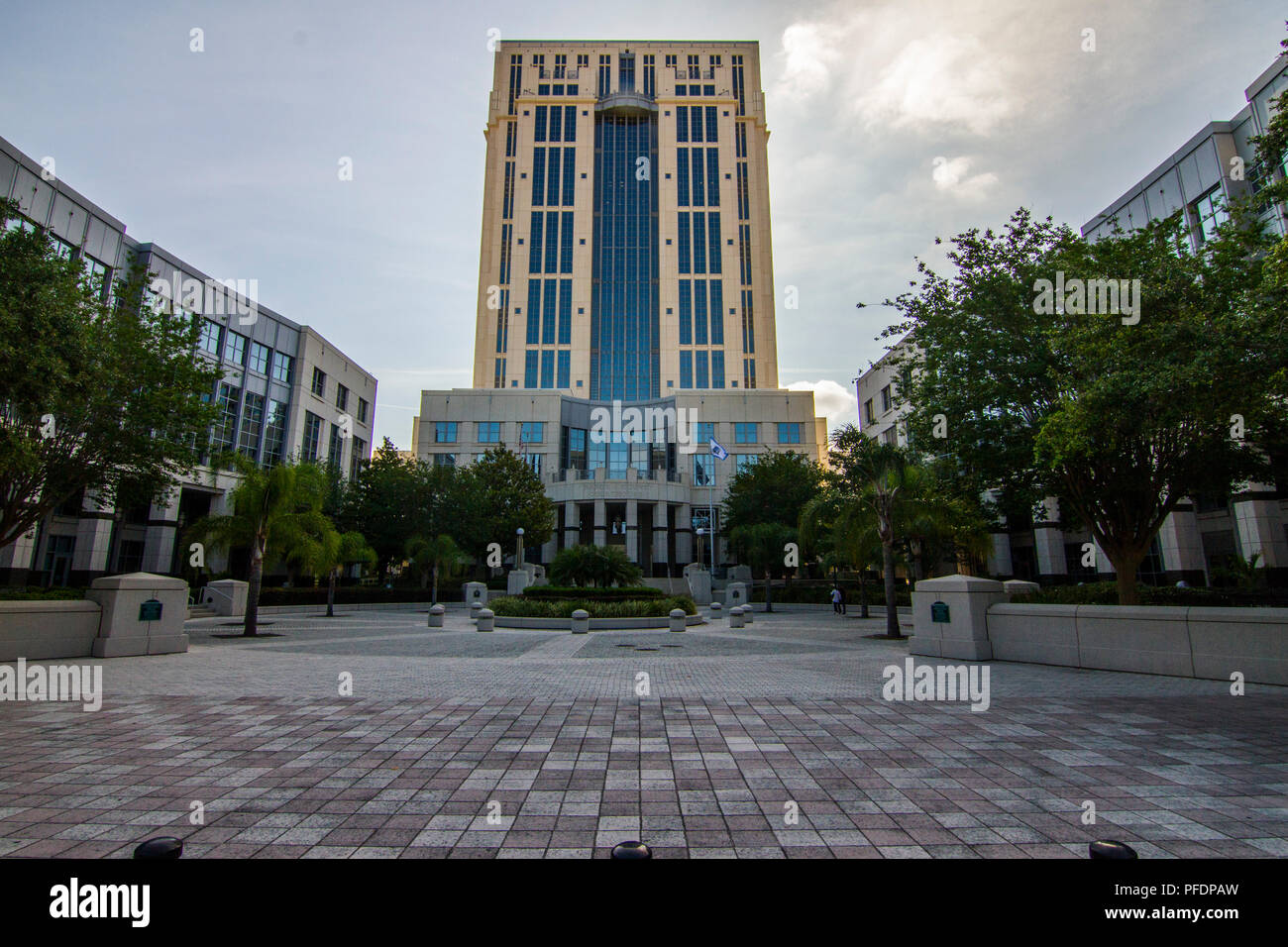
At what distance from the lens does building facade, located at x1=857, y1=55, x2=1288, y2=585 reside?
1096 inches

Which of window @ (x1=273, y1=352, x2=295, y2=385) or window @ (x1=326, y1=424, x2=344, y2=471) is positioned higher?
window @ (x1=273, y1=352, x2=295, y2=385)

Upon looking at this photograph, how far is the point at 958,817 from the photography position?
436 centimetres

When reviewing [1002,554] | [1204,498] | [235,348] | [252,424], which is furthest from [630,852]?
[235,348]

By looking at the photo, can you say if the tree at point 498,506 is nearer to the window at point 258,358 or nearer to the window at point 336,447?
the window at point 336,447

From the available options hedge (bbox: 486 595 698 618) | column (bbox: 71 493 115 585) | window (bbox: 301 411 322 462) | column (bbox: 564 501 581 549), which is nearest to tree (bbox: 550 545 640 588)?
hedge (bbox: 486 595 698 618)

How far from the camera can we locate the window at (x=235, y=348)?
42.5 meters

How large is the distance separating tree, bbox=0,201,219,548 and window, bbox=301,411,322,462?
29496mm

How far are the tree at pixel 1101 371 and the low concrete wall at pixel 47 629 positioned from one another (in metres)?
21.2

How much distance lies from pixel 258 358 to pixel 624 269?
→ 166ft

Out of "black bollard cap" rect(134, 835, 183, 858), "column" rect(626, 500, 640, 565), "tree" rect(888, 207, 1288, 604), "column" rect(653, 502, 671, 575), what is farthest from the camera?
"column" rect(653, 502, 671, 575)

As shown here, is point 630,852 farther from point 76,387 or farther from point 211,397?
point 211,397

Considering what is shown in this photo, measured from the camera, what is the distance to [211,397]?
4000 cm

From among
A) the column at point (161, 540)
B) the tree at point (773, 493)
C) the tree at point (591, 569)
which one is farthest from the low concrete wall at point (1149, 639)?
the column at point (161, 540)

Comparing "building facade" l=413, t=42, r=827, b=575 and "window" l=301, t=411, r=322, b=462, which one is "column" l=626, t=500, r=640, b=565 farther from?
"window" l=301, t=411, r=322, b=462
